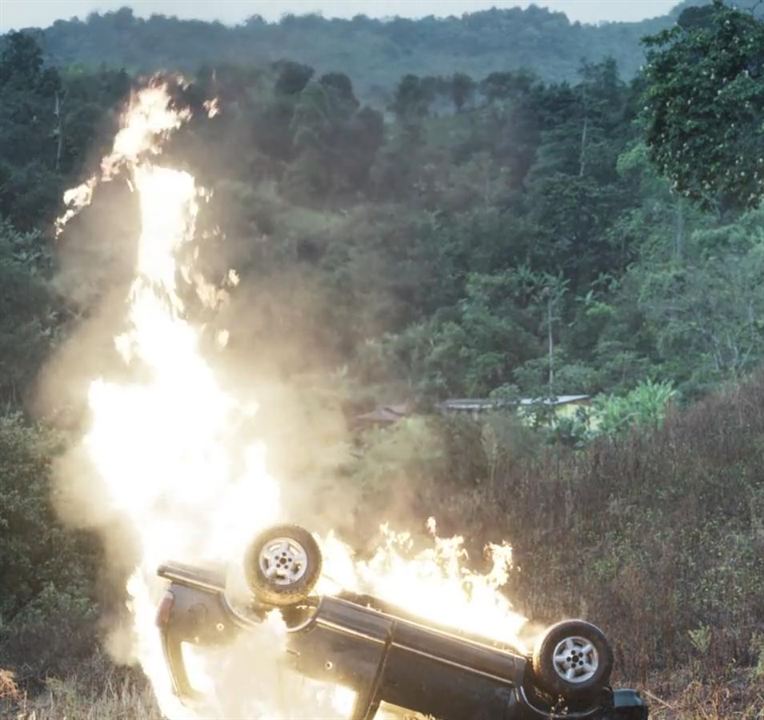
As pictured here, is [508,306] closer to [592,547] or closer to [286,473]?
[286,473]

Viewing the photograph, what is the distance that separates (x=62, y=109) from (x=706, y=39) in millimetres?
38233

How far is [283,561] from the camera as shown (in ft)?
19.7

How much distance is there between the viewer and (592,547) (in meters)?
15.2

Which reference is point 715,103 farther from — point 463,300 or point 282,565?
point 463,300

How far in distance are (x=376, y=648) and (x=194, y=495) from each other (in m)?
3.02

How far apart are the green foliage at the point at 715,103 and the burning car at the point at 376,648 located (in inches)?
636

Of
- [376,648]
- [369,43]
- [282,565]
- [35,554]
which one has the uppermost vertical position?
[369,43]

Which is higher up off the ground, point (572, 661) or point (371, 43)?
point (371, 43)

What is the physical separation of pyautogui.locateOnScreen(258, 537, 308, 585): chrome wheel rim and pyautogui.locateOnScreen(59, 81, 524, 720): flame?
172 millimetres

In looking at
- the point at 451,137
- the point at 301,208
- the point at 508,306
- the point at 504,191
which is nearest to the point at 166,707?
the point at 508,306

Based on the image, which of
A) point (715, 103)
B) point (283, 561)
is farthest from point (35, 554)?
point (715, 103)

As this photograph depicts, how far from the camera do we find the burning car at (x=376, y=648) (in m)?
5.84

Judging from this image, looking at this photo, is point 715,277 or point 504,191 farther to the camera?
point 504,191

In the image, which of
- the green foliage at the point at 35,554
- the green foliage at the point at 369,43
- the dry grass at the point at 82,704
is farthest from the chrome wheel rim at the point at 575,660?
the green foliage at the point at 369,43
